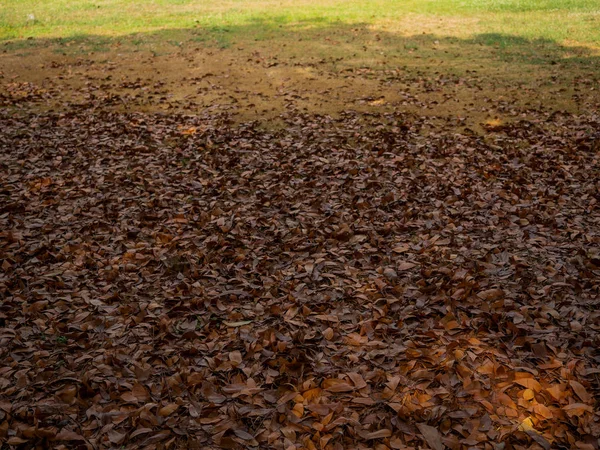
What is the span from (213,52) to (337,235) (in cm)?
1042

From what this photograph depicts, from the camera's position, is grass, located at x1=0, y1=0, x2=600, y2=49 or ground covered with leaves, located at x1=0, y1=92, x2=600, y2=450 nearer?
ground covered with leaves, located at x1=0, y1=92, x2=600, y2=450

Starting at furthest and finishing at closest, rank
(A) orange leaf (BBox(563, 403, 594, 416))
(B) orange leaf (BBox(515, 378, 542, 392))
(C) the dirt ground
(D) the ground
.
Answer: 1. (C) the dirt ground
2. (B) orange leaf (BBox(515, 378, 542, 392))
3. (D) the ground
4. (A) orange leaf (BBox(563, 403, 594, 416))

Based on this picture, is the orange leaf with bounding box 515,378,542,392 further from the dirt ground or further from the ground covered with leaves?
the dirt ground

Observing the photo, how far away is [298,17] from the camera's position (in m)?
19.0

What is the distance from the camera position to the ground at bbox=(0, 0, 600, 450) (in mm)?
3654

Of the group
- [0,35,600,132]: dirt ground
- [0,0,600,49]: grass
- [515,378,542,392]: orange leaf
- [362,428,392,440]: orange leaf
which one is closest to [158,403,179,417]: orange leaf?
[362,428,392,440]: orange leaf

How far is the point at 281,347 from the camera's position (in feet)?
13.9

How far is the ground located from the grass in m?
5.06

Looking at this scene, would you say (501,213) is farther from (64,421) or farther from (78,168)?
(78,168)

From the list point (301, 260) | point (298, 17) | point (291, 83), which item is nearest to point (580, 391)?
point (301, 260)

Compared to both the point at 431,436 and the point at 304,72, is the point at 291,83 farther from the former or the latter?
the point at 431,436

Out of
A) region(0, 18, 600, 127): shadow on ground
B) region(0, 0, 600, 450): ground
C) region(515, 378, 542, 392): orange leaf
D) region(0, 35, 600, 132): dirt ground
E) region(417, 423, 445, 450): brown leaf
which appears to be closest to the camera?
region(417, 423, 445, 450): brown leaf

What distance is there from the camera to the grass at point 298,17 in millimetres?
16594

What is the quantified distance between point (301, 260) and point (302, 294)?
0.61 m
